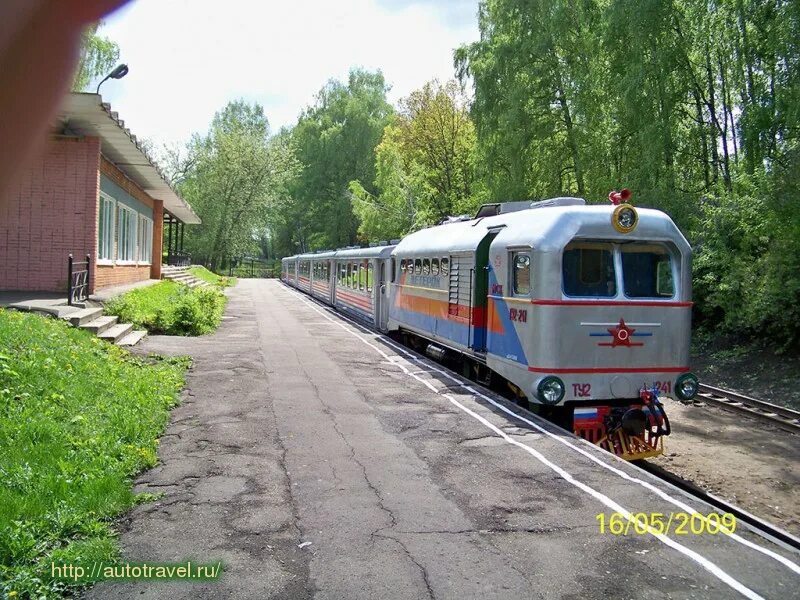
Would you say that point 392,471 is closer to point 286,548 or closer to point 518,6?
point 286,548

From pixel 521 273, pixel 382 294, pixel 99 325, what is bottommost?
pixel 99 325

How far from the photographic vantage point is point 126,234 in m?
22.1

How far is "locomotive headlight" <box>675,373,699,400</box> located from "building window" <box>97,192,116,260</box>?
14.1 metres

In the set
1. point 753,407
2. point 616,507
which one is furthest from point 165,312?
point 616,507

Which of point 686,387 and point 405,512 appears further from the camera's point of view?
point 686,387

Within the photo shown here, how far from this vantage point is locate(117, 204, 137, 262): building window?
20.7m

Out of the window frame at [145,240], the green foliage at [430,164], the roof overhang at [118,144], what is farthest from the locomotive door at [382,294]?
the green foliage at [430,164]

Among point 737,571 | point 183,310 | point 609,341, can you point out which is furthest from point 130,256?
point 737,571

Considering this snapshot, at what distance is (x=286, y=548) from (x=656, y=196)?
1610 centimetres

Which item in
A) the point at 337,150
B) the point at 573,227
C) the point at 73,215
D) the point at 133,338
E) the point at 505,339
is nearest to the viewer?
the point at 573,227

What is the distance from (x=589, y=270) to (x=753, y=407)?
5644mm

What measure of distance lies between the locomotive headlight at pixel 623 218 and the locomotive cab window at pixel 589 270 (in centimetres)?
28
